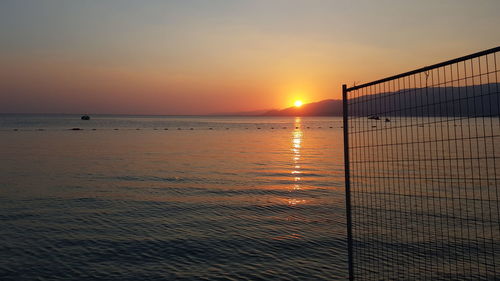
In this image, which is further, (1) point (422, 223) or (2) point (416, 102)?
(1) point (422, 223)

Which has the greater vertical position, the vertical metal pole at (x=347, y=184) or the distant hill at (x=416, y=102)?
the distant hill at (x=416, y=102)

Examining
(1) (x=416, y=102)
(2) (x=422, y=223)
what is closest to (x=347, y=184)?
(1) (x=416, y=102)

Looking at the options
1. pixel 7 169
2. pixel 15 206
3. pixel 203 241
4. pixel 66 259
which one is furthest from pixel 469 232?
pixel 7 169

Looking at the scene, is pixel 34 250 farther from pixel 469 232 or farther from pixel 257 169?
pixel 257 169

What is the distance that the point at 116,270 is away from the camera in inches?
339

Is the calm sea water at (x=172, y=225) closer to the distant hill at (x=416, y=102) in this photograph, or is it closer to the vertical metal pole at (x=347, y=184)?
the vertical metal pole at (x=347, y=184)

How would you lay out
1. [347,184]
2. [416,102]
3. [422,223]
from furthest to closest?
[422,223], [416,102], [347,184]

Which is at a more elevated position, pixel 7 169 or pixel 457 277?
pixel 7 169

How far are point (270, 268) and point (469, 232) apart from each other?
219 inches

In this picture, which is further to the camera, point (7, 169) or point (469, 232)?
point (7, 169)

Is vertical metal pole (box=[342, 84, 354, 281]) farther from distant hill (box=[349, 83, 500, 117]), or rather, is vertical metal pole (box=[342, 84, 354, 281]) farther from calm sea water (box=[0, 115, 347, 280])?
calm sea water (box=[0, 115, 347, 280])

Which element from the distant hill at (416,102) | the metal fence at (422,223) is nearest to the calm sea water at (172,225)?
the metal fence at (422,223)

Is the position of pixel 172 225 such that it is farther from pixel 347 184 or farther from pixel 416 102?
pixel 416 102

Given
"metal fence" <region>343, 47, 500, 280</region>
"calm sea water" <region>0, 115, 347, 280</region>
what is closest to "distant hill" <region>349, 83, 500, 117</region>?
"metal fence" <region>343, 47, 500, 280</region>
